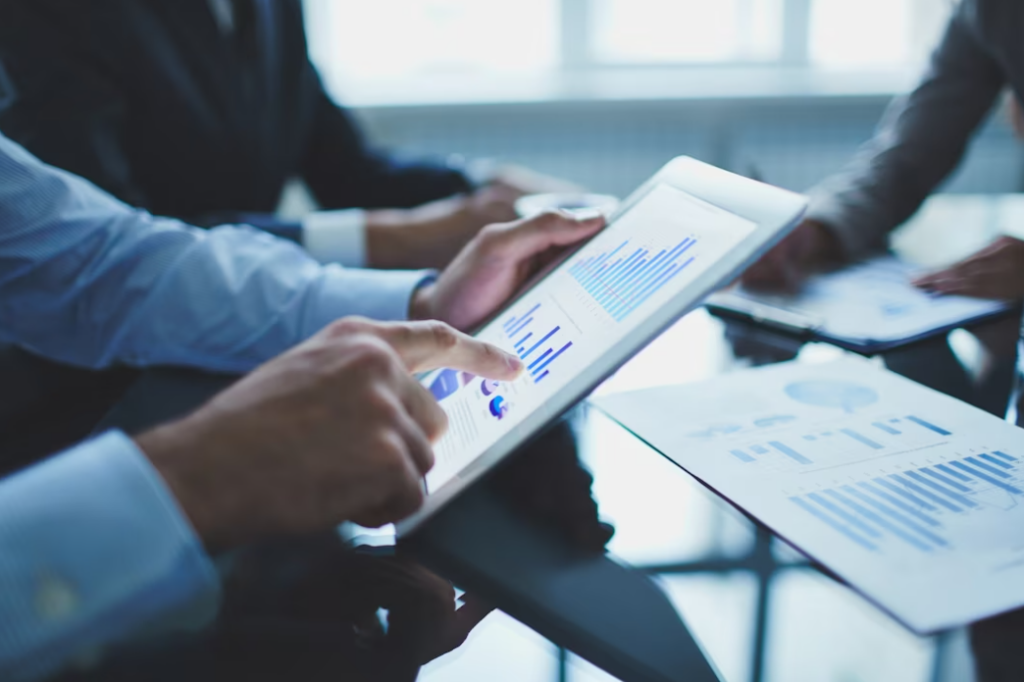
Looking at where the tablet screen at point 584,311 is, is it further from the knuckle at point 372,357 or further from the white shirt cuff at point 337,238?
the white shirt cuff at point 337,238

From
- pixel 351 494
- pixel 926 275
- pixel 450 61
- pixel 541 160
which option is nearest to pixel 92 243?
pixel 351 494

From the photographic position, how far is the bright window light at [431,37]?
8.13 ft

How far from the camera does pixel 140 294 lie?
69 centimetres

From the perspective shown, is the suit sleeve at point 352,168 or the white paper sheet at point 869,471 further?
the suit sleeve at point 352,168

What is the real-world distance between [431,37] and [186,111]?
1.58m

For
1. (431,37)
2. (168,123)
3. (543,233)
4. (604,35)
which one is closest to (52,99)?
(168,123)

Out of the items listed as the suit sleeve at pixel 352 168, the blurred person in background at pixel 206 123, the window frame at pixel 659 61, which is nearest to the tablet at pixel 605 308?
the blurred person in background at pixel 206 123

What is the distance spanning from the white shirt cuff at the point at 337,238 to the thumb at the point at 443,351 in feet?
1.86

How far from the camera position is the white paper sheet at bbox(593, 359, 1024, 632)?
A: 34 cm

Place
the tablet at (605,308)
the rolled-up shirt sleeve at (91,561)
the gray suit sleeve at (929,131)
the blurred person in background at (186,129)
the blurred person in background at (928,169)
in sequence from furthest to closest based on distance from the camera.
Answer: the gray suit sleeve at (929,131) → the blurred person in background at (186,129) → the blurred person in background at (928,169) → the tablet at (605,308) → the rolled-up shirt sleeve at (91,561)

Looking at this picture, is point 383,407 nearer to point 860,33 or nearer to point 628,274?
point 628,274

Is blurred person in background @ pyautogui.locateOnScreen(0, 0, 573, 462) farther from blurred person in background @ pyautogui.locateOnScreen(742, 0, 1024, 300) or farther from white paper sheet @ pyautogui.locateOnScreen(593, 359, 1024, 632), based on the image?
white paper sheet @ pyautogui.locateOnScreen(593, 359, 1024, 632)

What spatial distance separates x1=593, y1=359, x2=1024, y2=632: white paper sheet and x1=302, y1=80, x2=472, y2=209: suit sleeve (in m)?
0.91

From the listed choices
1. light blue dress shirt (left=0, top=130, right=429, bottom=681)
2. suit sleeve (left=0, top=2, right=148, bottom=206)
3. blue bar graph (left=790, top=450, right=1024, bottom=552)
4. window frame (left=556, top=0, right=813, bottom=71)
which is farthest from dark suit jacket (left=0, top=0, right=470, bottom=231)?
window frame (left=556, top=0, right=813, bottom=71)
